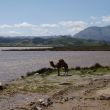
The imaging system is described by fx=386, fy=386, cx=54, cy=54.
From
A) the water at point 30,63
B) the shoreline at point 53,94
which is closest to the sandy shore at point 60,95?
the shoreline at point 53,94

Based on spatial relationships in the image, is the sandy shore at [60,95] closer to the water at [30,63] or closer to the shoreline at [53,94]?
the shoreline at [53,94]

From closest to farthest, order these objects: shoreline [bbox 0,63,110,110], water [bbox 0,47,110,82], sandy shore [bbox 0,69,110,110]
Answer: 1. sandy shore [bbox 0,69,110,110]
2. shoreline [bbox 0,63,110,110]
3. water [bbox 0,47,110,82]

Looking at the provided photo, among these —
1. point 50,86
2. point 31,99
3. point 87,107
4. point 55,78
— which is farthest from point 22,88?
point 87,107

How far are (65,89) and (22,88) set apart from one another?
318 centimetres

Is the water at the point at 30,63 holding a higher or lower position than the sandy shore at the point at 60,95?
lower

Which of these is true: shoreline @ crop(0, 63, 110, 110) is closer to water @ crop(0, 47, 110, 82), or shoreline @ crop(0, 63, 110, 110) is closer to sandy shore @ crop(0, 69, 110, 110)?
sandy shore @ crop(0, 69, 110, 110)

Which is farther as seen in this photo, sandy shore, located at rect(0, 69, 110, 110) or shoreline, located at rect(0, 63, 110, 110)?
shoreline, located at rect(0, 63, 110, 110)

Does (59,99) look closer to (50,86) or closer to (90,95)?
(90,95)

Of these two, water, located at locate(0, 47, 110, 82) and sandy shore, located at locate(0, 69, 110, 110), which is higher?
sandy shore, located at locate(0, 69, 110, 110)

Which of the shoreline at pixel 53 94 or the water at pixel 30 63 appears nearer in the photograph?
the shoreline at pixel 53 94

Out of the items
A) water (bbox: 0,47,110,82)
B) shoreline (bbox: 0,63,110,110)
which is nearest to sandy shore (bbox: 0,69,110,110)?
shoreline (bbox: 0,63,110,110)

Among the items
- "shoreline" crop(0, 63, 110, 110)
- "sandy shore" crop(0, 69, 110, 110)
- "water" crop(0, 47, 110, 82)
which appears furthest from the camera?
"water" crop(0, 47, 110, 82)

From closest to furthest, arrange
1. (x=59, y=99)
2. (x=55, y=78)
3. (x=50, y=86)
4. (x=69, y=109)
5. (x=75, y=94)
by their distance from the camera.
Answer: (x=69, y=109) < (x=59, y=99) < (x=75, y=94) < (x=50, y=86) < (x=55, y=78)

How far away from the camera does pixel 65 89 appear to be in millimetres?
25422
